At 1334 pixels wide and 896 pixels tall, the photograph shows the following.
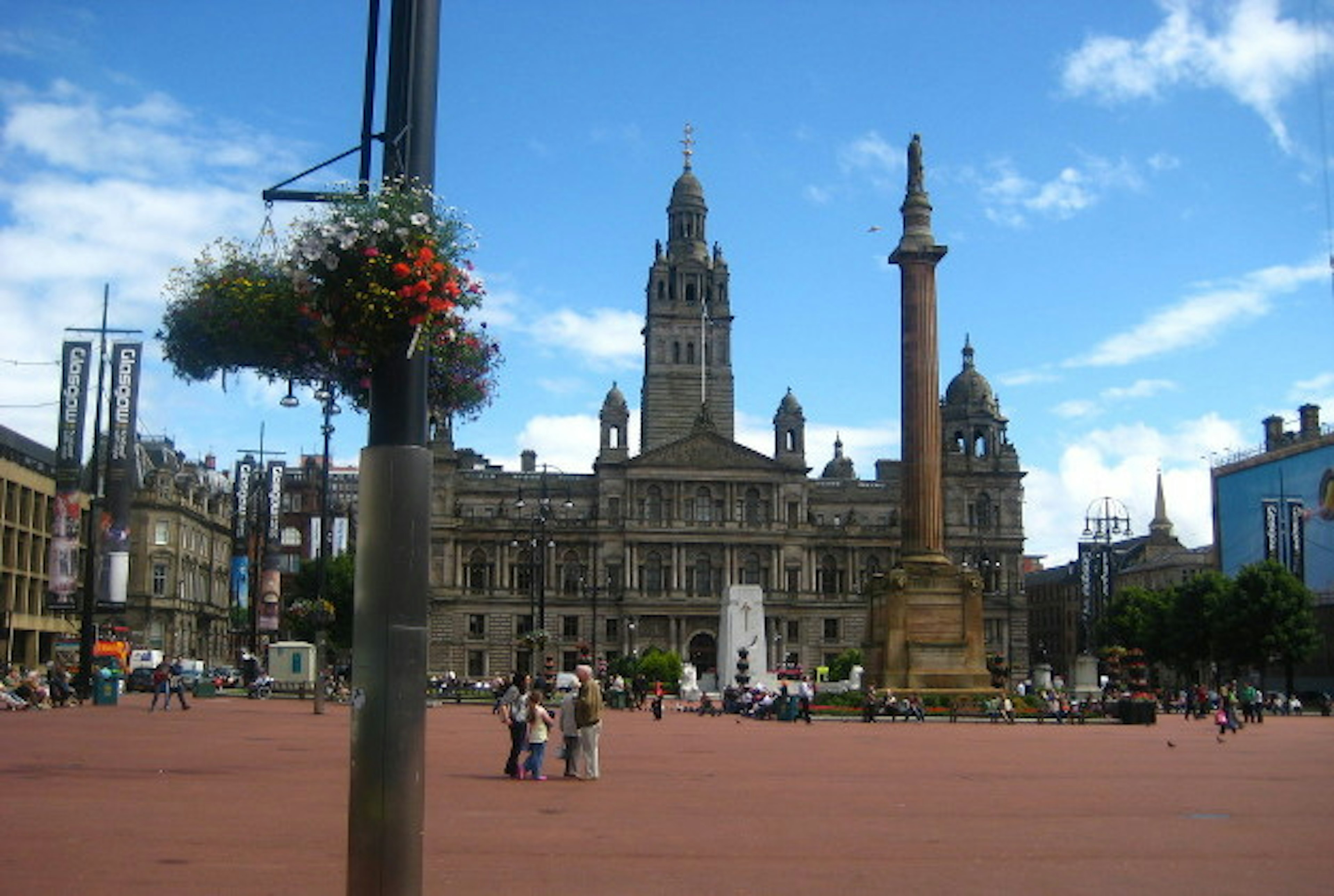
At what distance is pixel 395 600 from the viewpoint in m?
6.95

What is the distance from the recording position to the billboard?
3307 inches

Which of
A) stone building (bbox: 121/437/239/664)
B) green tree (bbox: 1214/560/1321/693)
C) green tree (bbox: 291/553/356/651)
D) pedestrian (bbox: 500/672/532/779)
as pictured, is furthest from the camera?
green tree (bbox: 291/553/356/651)

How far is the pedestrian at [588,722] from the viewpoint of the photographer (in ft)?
69.4

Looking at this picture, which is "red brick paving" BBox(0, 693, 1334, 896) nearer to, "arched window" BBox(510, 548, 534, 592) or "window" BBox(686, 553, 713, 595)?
"arched window" BBox(510, 548, 534, 592)

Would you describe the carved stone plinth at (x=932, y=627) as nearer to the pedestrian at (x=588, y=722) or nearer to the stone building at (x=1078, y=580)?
the pedestrian at (x=588, y=722)

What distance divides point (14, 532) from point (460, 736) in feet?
156

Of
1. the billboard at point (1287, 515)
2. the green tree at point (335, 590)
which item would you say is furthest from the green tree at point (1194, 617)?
the green tree at point (335, 590)

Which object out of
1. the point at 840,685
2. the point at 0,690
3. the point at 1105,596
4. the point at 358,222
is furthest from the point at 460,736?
the point at 1105,596

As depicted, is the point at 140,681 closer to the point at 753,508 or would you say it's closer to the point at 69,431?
the point at 69,431

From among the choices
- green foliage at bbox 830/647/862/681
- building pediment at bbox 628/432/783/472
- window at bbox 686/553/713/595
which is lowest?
green foliage at bbox 830/647/862/681

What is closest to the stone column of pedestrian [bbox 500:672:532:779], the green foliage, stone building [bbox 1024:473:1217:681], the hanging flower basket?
pedestrian [bbox 500:672:532:779]

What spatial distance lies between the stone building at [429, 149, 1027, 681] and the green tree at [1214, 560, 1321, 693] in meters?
38.1

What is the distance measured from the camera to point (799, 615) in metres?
118

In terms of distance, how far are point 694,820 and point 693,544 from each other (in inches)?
3981
